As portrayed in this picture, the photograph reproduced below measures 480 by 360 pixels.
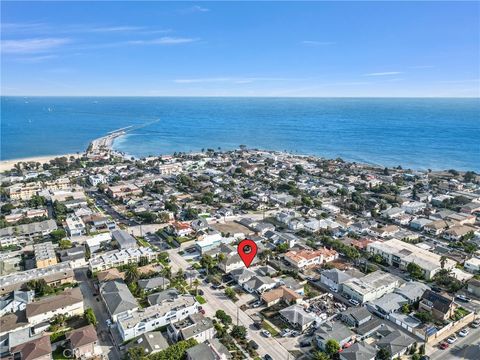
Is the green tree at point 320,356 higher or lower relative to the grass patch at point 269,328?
higher

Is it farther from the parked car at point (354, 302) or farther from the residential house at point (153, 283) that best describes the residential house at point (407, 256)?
the residential house at point (153, 283)

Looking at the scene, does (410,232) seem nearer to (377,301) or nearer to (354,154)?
(377,301)

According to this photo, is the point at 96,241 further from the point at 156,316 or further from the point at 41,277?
the point at 156,316

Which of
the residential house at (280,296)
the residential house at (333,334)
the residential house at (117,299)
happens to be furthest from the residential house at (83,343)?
the residential house at (333,334)

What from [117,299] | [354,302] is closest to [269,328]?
[354,302]

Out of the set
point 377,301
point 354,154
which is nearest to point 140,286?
point 377,301

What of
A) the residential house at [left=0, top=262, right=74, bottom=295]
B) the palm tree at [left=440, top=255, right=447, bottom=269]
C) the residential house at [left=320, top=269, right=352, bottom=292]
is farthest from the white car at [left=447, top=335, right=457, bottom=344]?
the residential house at [left=0, top=262, right=74, bottom=295]

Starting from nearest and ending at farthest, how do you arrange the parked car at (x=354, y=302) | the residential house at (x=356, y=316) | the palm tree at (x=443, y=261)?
the residential house at (x=356, y=316), the parked car at (x=354, y=302), the palm tree at (x=443, y=261)
